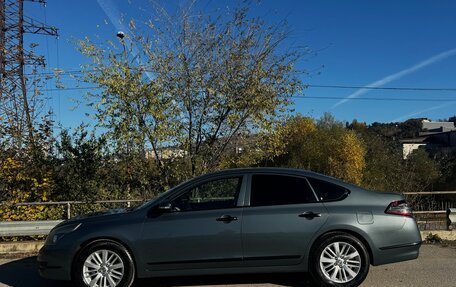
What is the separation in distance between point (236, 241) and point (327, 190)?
1433mm

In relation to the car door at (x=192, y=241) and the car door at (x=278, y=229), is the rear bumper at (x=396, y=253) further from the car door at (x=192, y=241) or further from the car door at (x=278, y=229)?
the car door at (x=192, y=241)

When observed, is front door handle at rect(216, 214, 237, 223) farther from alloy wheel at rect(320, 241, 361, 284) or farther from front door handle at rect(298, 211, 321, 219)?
alloy wheel at rect(320, 241, 361, 284)

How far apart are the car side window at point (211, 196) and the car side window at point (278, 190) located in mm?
249

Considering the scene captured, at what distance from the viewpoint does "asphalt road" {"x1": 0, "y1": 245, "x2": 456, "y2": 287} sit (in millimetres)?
6590

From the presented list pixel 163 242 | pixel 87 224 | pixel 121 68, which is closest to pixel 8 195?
pixel 121 68

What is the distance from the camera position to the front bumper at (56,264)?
6.18 m

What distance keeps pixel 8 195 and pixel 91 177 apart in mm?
1937

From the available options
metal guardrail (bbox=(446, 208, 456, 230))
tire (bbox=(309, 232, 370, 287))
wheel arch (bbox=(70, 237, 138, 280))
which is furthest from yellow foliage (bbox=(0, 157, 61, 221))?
metal guardrail (bbox=(446, 208, 456, 230))

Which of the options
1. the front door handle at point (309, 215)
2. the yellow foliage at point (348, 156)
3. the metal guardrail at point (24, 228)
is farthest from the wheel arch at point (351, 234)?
the yellow foliage at point (348, 156)

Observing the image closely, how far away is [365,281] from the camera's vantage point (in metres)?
6.63

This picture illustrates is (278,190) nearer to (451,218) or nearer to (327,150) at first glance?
(451,218)

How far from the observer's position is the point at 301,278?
690 cm

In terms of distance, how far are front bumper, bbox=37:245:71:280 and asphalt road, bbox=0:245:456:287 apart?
27.6 inches

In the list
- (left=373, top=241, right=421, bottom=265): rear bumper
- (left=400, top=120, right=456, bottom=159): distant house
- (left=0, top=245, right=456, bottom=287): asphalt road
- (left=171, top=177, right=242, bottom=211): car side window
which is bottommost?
(left=0, top=245, right=456, bottom=287): asphalt road
